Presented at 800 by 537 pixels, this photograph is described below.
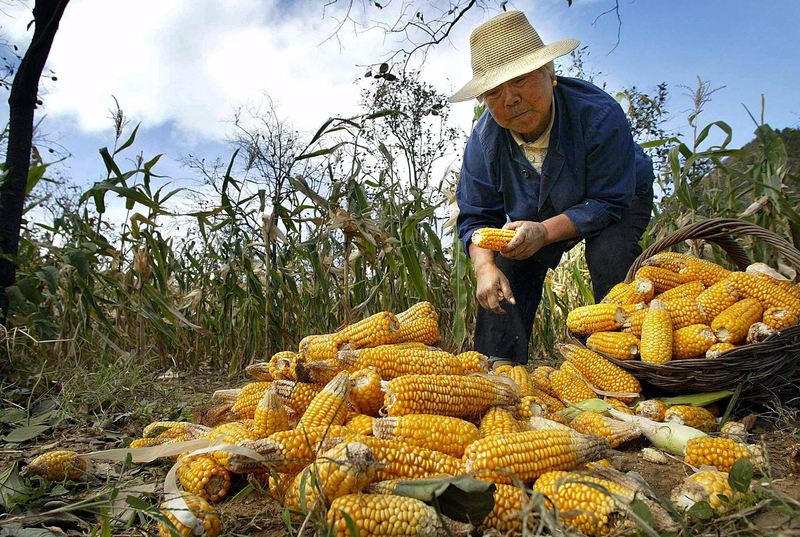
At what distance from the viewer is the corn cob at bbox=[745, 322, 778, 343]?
2549mm

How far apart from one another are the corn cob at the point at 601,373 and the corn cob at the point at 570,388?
0.22ft

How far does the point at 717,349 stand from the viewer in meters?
2.59

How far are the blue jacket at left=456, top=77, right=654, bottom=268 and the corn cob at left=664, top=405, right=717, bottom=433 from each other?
4.16 feet

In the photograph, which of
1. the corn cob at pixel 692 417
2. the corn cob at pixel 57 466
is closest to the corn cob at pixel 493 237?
the corn cob at pixel 692 417

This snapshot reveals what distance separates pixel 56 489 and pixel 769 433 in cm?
314

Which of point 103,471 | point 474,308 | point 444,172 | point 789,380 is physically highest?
point 444,172

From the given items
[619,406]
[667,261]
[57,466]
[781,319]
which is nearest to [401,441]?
[57,466]

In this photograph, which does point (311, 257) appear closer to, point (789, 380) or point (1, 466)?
point (1, 466)

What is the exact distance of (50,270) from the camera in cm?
389

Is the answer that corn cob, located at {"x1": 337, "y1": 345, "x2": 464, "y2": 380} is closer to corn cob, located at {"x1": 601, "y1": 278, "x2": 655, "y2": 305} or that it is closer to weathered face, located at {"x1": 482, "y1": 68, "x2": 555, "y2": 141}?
corn cob, located at {"x1": 601, "y1": 278, "x2": 655, "y2": 305}

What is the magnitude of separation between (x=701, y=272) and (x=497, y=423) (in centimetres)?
204

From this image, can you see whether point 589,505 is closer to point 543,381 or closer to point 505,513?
point 505,513

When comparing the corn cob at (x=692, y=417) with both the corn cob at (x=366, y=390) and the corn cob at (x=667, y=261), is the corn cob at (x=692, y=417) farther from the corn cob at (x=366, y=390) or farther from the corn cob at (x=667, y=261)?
the corn cob at (x=366, y=390)

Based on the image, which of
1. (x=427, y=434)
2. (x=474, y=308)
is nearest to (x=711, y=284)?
(x=474, y=308)
